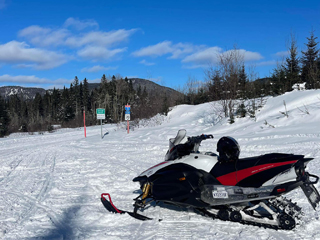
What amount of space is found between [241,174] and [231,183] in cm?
18

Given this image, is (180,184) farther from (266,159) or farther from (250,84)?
(250,84)

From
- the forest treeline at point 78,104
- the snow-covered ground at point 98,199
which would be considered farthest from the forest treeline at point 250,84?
the forest treeline at point 78,104

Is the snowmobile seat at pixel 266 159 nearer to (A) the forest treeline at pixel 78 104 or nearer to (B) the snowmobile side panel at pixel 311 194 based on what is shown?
(B) the snowmobile side panel at pixel 311 194

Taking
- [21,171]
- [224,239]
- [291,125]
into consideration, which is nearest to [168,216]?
[224,239]

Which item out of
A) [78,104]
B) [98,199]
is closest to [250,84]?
[98,199]

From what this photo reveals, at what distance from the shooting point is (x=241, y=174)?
3328 millimetres

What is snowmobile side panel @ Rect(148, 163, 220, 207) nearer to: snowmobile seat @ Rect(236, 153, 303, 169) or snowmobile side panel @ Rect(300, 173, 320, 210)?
snowmobile seat @ Rect(236, 153, 303, 169)

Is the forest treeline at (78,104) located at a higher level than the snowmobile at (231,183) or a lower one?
higher

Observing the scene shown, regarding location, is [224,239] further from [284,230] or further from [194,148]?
[194,148]

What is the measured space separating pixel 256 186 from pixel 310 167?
3.40 metres

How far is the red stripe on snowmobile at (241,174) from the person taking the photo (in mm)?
3184

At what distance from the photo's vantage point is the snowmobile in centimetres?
311

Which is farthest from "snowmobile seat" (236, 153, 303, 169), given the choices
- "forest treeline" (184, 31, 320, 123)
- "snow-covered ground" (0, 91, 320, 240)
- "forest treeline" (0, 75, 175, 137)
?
"forest treeline" (0, 75, 175, 137)

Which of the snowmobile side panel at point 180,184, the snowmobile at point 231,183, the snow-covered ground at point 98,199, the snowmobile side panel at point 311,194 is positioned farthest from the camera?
the snowmobile side panel at point 180,184
